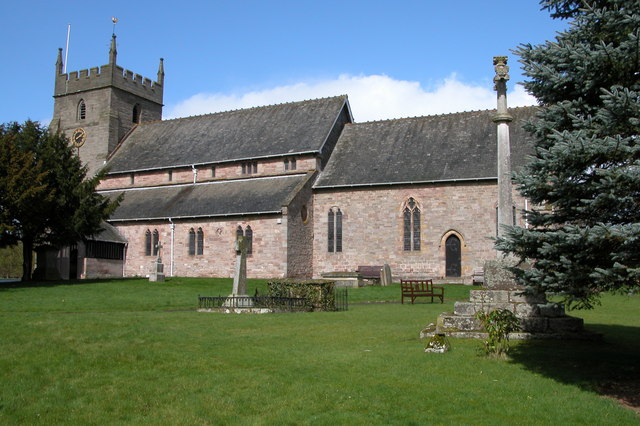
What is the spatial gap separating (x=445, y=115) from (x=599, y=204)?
30807 mm

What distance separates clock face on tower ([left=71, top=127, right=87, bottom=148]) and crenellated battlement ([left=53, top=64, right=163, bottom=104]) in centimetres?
328

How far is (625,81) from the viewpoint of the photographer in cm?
802

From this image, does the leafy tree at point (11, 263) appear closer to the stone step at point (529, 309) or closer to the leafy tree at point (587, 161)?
the stone step at point (529, 309)

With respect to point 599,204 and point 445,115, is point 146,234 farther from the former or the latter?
point 599,204

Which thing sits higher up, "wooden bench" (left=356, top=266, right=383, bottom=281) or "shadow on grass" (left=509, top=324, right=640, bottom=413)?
"wooden bench" (left=356, top=266, right=383, bottom=281)

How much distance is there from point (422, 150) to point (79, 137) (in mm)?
28156

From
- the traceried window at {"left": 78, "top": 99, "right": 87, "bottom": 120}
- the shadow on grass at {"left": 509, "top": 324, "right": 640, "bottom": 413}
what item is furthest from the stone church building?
the shadow on grass at {"left": 509, "top": 324, "right": 640, "bottom": 413}

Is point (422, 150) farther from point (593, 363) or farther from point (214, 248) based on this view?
point (593, 363)

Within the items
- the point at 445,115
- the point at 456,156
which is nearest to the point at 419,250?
the point at 456,156

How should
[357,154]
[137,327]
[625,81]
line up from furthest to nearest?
[357,154] → [137,327] → [625,81]

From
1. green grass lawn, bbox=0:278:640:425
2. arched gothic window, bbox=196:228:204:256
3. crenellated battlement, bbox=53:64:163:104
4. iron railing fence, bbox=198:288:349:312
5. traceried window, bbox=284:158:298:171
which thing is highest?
crenellated battlement, bbox=53:64:163:104

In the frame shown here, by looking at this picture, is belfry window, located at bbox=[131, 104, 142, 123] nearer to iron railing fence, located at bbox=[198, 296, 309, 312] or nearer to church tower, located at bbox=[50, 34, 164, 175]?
Answer: church tower, located at bbox=[50, 34, 164, 175]

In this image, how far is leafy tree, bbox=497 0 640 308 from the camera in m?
7.27

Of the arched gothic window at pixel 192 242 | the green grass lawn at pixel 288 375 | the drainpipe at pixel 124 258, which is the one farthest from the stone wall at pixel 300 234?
the green grass lawn at pixel 288 375
